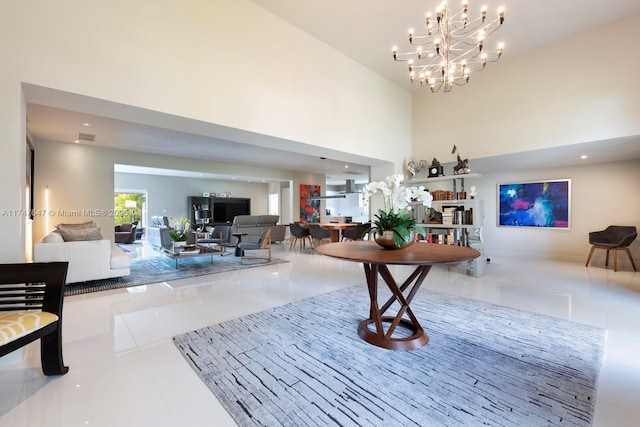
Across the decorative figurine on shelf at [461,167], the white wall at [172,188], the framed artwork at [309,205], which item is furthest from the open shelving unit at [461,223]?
the white wall at [172,188]

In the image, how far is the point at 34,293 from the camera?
199 cm

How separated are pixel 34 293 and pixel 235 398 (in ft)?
5.43

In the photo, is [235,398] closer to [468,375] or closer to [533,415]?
[468,375]

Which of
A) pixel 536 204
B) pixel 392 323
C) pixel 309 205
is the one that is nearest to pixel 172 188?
pixel 309 205

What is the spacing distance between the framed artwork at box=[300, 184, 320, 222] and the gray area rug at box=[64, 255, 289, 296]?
5014 millimetres

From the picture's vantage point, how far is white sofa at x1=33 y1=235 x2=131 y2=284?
151 inches

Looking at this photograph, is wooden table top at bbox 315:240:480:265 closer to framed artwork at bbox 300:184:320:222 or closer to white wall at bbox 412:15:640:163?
white wall at bbox 412:15:640:163

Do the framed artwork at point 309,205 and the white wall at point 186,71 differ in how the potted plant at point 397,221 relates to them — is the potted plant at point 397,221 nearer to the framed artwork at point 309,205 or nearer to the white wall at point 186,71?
the white wall at point 186,71

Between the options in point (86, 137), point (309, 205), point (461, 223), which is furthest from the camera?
point (309, 205)

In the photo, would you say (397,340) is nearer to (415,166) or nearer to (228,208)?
(415,166)

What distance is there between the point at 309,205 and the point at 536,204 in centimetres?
747

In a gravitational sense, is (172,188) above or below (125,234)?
above

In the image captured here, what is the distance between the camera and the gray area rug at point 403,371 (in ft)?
5.07

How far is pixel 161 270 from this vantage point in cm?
516
